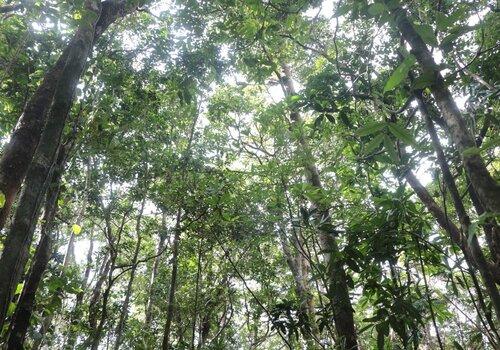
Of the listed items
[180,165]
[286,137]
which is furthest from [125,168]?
[286,137]

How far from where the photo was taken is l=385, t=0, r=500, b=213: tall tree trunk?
1.33 meters

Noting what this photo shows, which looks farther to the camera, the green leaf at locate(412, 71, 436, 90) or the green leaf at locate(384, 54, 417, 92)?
the green leaf at locate(412, 71, 436, 90)

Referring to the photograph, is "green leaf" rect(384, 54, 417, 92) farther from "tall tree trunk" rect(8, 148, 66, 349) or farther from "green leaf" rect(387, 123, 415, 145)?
"tall tree trunk" rect(8, 148, 66, 349)

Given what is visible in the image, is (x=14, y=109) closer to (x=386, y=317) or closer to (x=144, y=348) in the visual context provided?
(x=144, y=348)

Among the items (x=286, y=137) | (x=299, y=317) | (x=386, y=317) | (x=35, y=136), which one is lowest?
(x=386, y=317)

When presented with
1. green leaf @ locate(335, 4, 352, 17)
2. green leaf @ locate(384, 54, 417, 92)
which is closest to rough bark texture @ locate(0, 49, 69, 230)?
green leaf @ locate(335, 4, 352, 17)

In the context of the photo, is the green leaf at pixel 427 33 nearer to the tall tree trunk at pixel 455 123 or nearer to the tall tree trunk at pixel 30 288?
the tall tree trunk at pixel 455 123

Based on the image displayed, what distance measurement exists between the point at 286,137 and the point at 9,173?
430 cm

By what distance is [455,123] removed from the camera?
153 centimetres

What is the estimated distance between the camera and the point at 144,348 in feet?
15.7

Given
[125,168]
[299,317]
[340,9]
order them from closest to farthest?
[340,9], [299,317], [125,168]

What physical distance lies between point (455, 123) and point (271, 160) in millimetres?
4288

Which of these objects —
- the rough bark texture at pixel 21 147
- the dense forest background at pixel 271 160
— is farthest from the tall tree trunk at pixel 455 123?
the rough bark texture at pixel 21 147

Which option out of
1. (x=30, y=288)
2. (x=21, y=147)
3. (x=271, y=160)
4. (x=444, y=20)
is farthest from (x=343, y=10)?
(x=271, y=160)
